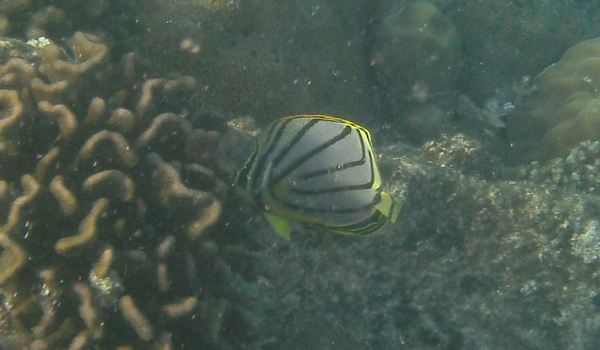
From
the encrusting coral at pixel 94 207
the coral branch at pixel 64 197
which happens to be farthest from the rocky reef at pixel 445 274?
the coral branch at pixel 64 197

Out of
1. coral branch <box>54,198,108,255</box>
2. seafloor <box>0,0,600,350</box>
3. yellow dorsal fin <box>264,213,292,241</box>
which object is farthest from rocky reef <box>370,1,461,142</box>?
coral branch <box>54,198,108,255</box>

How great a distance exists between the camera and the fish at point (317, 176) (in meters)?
2.63

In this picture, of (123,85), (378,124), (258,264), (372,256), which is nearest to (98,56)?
(123,85)

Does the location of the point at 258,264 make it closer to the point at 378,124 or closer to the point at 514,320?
the point at 514,320

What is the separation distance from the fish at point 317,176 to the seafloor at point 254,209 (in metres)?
0.56

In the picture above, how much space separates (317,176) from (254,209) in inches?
31.1

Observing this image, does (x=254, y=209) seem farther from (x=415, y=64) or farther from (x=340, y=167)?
(x=415, y=64)

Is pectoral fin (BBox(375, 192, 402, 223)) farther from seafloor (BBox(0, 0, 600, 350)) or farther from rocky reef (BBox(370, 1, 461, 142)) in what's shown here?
Answer: rocky reef (BBox(370, 1, 461, 142))

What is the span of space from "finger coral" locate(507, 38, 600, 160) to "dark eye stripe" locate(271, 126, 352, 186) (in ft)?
15.5

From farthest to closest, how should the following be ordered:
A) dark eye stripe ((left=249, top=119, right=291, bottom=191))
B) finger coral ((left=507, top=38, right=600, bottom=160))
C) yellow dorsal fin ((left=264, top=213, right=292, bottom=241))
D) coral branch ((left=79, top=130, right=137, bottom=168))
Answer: finger coral ((left=507, top=38, right=600, bottom=160))
coral branch ((left=79, top=130, right=137, bottom=168))
yellow dorsal fin ((left=264, top=213, right=292, bottom=241))
dark eye stripe ((left=249, top=119, right=291, bottom=191))

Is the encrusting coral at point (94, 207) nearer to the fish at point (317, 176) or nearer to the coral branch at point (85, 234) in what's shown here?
the coral branch at point (85, 234)

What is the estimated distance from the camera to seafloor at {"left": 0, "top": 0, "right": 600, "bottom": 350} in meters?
2.84

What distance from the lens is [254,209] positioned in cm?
334

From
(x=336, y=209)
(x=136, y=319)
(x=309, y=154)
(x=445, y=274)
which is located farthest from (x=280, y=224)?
(x=445, y=274)
